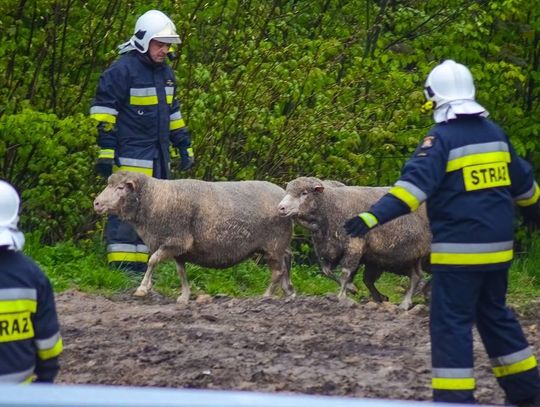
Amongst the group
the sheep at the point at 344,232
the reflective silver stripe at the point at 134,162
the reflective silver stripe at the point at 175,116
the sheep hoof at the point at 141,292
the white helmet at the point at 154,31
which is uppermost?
the white helmet at the point at 154,31

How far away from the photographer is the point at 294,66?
1534 cm

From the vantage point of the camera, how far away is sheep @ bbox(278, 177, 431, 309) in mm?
12203

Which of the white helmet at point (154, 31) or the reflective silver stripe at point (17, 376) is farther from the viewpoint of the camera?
the white helmet at point (154, 31)

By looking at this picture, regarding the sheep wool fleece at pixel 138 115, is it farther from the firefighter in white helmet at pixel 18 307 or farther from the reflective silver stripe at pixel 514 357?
the firefighter in white helmet at pixel 18 307

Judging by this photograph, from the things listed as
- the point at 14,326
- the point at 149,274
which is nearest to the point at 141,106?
A: the point at 149,274

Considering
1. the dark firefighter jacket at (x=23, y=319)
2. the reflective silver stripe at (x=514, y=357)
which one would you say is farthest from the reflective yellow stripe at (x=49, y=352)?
the reflective silver stripe at (x=514, y=357)

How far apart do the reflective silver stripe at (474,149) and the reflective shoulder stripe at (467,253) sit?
473 mm

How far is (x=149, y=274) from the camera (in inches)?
479

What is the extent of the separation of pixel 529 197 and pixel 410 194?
91cm

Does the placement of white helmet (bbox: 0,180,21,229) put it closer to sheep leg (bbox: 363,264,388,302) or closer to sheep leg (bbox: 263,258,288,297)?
sheep leg (bbox: 263,258,288,297)

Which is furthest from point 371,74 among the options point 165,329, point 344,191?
point 165,329

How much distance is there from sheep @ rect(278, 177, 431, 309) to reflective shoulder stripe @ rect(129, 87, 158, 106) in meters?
1.51

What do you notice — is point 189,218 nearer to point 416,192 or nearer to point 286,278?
point 286,278

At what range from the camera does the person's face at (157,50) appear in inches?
501
